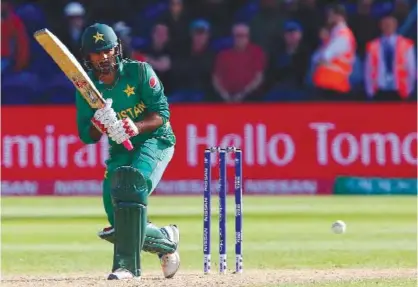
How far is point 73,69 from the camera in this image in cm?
750

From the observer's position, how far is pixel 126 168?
7395 millimetres

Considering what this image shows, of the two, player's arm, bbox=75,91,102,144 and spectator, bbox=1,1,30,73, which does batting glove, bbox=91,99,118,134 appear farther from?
spectator, bbox=1,1,30,73

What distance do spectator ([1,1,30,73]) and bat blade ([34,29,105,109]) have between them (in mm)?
11048

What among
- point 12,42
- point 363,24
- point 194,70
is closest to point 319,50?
point 363,24

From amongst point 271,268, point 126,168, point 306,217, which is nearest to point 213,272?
point 271,268

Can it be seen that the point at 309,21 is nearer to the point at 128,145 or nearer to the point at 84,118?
the point at 84,118

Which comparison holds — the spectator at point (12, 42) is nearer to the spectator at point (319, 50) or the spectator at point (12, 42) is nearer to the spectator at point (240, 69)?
the spectator at point (240, 69)

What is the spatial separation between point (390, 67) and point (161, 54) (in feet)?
10.9

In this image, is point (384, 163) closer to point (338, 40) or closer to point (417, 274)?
point (338, 40)

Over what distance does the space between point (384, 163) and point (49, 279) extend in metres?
8.73

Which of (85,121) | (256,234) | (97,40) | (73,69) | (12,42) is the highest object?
(12,42)

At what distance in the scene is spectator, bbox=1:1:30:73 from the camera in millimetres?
18344

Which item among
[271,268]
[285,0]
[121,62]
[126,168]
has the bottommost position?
[271,268]

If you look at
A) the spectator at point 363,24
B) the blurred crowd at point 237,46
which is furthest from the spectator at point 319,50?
the spectator at point 363,24
